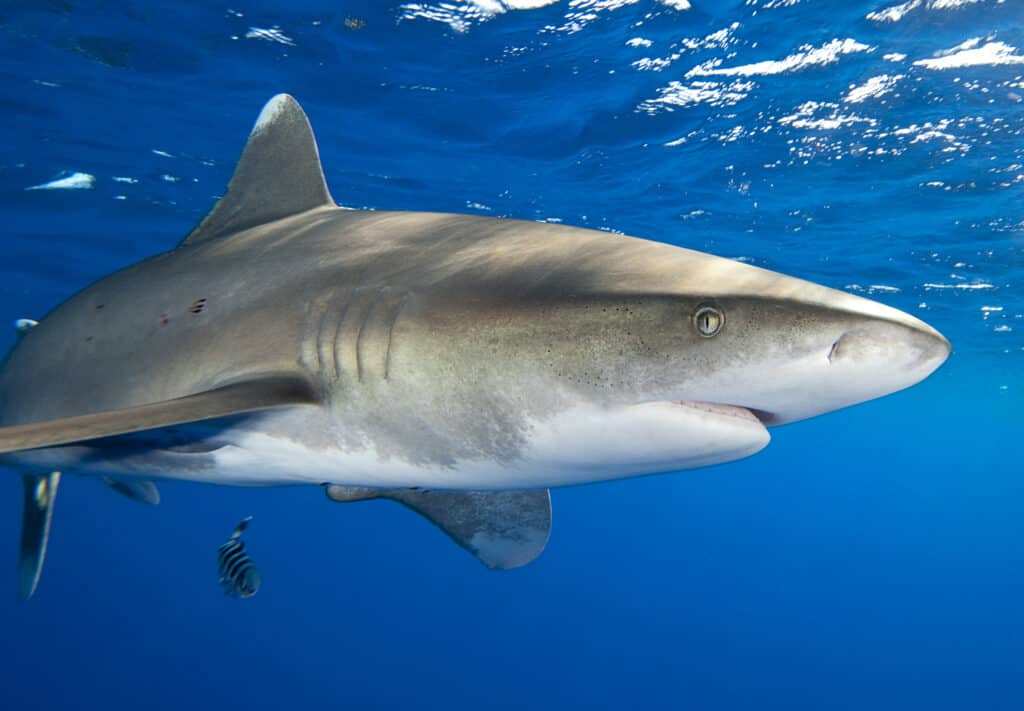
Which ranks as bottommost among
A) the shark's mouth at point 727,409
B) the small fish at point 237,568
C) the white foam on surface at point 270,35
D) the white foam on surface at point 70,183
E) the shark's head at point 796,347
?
the small fish at point 237,568

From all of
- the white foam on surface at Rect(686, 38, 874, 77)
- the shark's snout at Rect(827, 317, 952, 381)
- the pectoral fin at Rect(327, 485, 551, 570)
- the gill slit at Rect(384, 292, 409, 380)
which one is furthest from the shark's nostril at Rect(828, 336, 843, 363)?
the white foam on surface at Rect(686, 38, 874, 77)

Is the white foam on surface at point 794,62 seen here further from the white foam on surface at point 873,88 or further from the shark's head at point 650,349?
the shark's head at point 650,349

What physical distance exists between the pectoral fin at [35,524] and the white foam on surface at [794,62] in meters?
9.78

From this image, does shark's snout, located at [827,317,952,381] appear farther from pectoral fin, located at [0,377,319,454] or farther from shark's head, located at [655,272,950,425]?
pectoral fin, located at [0,377,319,454]

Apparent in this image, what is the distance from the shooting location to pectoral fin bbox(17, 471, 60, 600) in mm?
4673

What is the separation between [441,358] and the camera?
2.30m

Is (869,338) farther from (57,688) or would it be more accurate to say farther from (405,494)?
(57,688)

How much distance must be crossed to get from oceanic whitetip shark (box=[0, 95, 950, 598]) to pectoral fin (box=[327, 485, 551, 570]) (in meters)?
0.26

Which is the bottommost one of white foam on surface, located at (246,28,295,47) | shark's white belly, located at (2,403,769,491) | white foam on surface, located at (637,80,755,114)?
shark's white belly, located at (2,403,769,491)

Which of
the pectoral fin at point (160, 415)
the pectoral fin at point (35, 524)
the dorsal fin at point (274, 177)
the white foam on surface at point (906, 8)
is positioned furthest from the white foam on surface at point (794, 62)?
the pectoral fin at point (35, 524)

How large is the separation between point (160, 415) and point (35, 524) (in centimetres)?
362

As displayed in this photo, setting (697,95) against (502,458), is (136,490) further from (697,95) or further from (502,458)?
(697,95)

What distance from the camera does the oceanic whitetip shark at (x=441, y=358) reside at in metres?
1.88

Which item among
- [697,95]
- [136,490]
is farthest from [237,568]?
[697,95]
